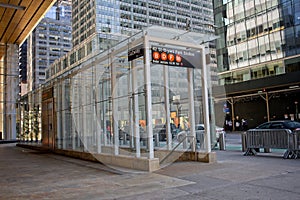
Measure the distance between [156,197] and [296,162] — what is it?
5523 millimetres

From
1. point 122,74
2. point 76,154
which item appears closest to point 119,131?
point 122,74

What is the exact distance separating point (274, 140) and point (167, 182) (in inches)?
213

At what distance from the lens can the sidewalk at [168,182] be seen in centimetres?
552

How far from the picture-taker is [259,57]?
33.6m

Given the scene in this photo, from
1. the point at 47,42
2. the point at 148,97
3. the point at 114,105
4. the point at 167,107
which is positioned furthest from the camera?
the point at 47,42

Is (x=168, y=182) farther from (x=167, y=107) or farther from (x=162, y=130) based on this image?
(x=162, y=130)

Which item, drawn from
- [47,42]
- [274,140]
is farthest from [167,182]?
[47,42]

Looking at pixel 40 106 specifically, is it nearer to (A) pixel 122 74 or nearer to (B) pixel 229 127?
(A) pixel 122 74

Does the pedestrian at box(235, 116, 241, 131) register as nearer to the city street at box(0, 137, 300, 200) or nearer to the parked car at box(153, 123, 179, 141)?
the parked car at box(153, 123, 179, 141)

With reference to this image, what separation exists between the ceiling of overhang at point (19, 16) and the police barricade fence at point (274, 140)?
16.6 m

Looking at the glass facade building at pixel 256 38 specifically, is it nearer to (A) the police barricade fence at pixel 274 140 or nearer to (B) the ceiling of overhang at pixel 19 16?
(A) the police barricade fence at pixel 274 140

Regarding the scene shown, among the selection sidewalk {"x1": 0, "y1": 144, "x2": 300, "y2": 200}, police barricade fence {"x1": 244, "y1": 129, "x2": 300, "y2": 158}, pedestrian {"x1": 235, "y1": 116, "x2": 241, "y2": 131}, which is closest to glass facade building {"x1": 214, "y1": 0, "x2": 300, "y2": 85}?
pedestrian {"x1": 235, "y1": 116, "x2": 241, "y2": 131}

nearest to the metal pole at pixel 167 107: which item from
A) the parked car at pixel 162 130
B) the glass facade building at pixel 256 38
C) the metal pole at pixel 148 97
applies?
the parked car at pixel 162 130

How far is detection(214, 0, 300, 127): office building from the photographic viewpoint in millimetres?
30186
